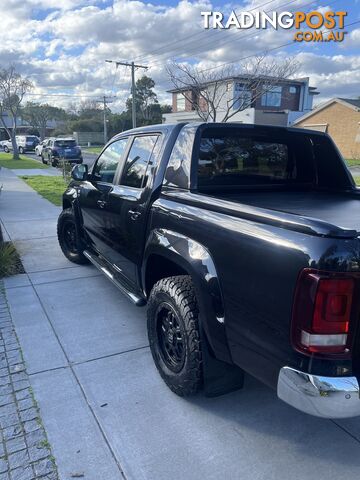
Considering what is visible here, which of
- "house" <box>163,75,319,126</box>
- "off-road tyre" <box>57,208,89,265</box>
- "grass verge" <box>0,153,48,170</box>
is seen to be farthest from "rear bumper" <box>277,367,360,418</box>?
"house" <box>163,75,319,126</box>

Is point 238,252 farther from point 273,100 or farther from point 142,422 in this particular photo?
point 273,100

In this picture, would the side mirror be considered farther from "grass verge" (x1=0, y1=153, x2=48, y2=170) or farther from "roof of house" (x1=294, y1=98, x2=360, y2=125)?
"roof of house" (x1=294, y1=98, x2=360, y2=125)

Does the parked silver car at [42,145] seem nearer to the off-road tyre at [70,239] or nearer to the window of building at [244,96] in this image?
the window of building at [244,96]

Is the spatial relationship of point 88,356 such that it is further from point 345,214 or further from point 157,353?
point 345,214

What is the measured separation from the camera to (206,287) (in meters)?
2.23

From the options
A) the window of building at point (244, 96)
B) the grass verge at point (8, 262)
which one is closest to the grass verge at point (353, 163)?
the window of building at point (244, 96)

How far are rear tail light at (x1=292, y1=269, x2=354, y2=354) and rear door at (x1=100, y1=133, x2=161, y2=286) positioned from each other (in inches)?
63.8

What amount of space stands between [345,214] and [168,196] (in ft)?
3.95

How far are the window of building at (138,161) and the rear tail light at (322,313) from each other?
187 centimetres

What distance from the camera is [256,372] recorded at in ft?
6.67

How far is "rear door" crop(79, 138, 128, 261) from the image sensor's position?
3.87m

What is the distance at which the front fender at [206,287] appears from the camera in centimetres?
219

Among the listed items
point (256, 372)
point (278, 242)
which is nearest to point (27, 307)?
point (256, 372)

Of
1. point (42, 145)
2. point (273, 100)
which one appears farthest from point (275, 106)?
point (42, 145)
